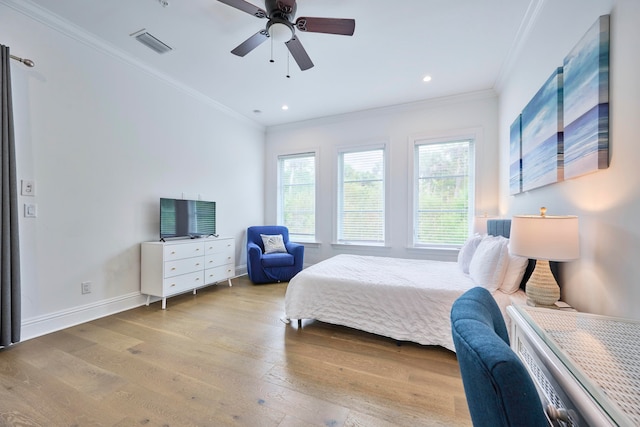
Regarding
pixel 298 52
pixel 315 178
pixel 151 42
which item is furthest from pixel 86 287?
pixel 315 178

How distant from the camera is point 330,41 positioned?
2.81 m

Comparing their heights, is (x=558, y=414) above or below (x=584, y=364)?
below

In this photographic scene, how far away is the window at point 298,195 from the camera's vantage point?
5262mm

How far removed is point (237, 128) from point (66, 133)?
8.51ft

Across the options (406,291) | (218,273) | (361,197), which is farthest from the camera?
(361,197)

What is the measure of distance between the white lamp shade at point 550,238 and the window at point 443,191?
272 cm

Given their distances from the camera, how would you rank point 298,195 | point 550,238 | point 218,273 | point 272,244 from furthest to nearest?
point 298,195
point 272,244
point 218,273
point 550,238

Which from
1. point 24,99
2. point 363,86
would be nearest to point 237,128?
point 363,86

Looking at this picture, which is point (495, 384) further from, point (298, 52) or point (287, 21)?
point (298, 52)

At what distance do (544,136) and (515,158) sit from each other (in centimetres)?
89

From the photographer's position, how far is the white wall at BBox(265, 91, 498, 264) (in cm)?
395

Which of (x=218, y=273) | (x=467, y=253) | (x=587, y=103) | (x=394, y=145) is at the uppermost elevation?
(x=394, y=145)

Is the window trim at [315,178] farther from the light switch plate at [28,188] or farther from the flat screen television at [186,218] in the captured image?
the light switch plate at [28,188]

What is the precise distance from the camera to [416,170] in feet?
A: 14.5
